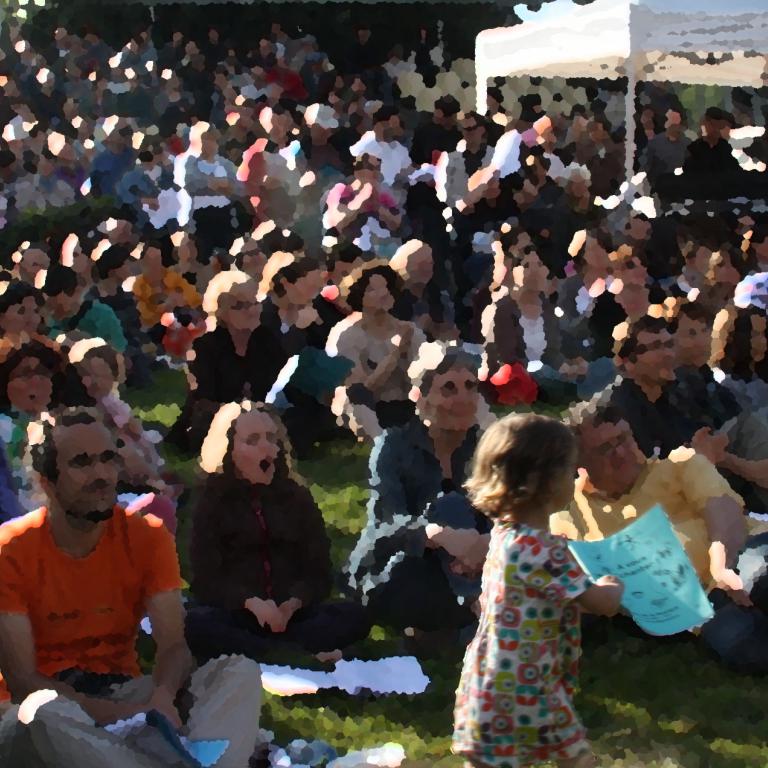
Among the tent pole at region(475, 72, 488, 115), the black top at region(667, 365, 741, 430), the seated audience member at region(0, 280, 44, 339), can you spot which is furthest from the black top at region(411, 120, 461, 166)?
the black top at region(667, 365, 741, 430)

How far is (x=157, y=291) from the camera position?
9062 millimetres

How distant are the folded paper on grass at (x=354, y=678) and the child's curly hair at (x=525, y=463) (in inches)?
55.8

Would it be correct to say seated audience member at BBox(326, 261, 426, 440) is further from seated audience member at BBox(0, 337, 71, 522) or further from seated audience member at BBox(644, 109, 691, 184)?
seated audience member at BBox(644, 109, 691, 184)

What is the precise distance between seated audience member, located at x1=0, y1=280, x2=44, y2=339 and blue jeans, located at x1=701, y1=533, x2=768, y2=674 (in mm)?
3207

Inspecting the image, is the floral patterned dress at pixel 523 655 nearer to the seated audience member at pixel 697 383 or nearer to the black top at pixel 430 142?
the seated audience member at pixel 697 383

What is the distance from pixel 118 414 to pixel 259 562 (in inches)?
58.9

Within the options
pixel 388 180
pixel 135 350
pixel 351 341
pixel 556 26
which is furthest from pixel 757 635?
pixel 556 26

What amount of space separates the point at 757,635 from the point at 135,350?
5.41 metres

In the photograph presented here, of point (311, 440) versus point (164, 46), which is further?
point (164, 46)

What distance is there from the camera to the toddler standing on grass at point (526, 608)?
278cm

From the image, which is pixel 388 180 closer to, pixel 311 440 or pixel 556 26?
pixel 556 26

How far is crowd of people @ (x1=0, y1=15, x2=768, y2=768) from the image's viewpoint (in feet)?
10.6

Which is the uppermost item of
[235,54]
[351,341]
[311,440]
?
[235,54]

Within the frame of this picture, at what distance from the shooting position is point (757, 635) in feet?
13.4
